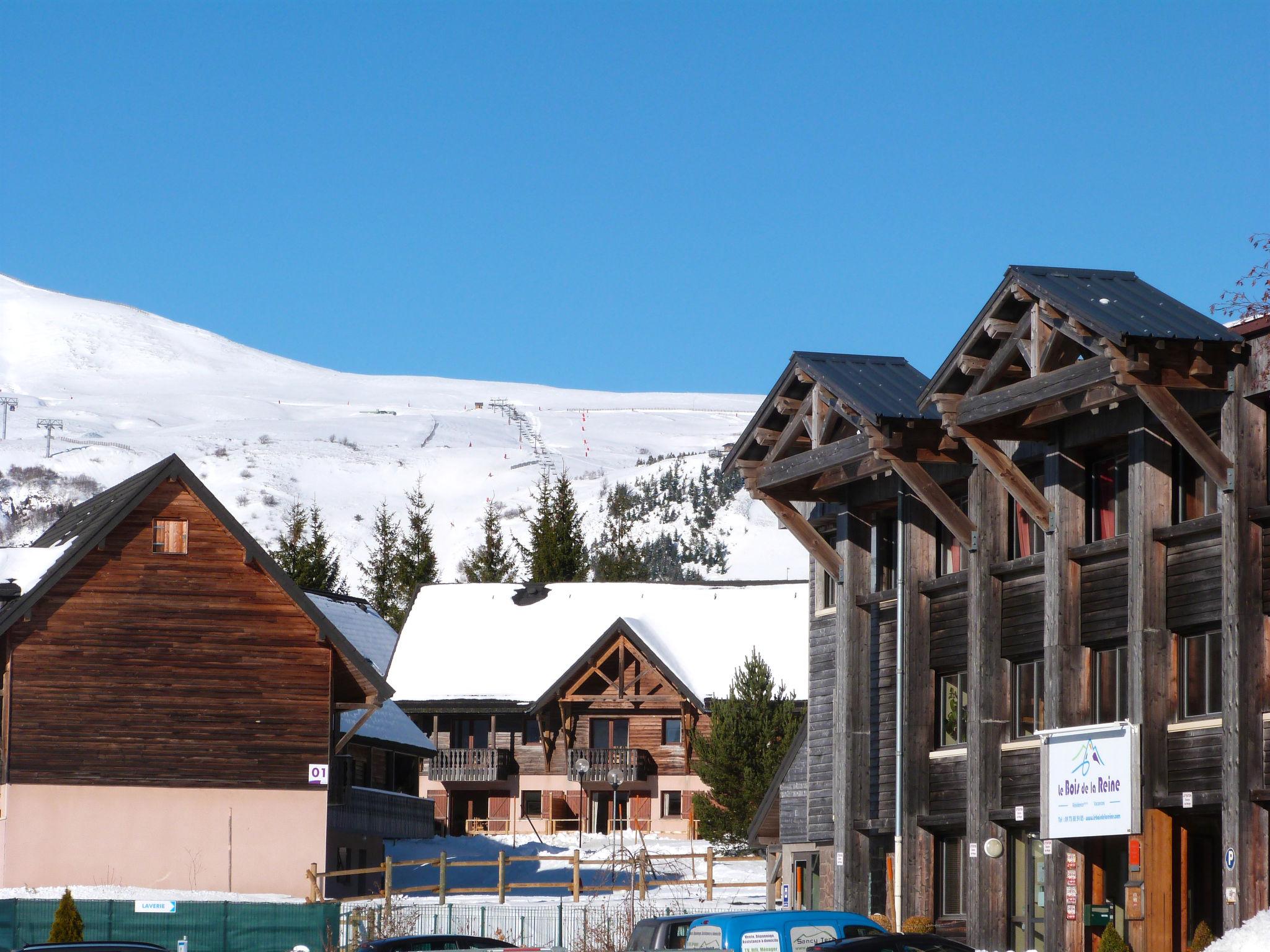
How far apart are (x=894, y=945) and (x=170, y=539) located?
29.3m

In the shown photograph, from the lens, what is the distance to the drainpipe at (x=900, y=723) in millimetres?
35594

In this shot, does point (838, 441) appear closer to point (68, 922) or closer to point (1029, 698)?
point (1029, 698)

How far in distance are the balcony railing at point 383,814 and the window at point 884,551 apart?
17.5 meters

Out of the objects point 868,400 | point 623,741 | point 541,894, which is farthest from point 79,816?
point 623,741

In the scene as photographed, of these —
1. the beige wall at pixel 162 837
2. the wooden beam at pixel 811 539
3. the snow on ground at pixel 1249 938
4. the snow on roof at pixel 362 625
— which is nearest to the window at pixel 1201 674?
the snow on ground at pixel 1249 938

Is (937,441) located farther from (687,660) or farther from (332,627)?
(687,660)

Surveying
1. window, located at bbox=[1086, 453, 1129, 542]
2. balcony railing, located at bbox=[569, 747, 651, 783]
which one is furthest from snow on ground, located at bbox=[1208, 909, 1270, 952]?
balcony railing, located at bbox=[569, 747, 651, 783]

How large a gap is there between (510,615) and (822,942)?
186ft

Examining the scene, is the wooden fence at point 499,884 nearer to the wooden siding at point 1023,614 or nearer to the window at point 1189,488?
the wooden siding at point 1023,614

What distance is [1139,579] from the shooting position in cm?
2977

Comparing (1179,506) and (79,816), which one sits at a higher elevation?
(1179,506)

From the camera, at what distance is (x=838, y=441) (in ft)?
119

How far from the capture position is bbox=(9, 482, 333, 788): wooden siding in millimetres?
47812

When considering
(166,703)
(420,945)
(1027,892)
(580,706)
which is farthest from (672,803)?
(420,945)
